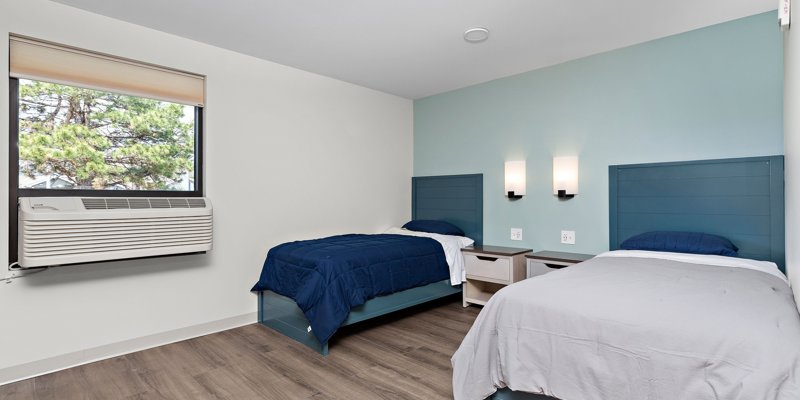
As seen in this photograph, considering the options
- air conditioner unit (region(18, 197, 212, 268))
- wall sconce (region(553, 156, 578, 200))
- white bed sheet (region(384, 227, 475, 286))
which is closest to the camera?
air conditioner unit (region(18, 197, 212, 268))

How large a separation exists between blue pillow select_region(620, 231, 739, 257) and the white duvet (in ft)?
1.68

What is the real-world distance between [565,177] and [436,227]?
1.40 m

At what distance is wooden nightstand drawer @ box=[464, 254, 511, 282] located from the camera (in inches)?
141

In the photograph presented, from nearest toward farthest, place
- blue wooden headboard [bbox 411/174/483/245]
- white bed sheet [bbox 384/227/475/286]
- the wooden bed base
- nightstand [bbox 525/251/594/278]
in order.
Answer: the wooden bed base, nightstand [bbox 525/251/594/278], white bed sheet [bbox 384/227/475/286], blue wooden headboard [bbox 411/174/483/245]

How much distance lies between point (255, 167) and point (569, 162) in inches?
107

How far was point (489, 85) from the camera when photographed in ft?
13.9

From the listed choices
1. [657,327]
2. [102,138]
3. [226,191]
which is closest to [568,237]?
[657,327]

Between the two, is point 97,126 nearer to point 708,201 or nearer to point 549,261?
point 549,261

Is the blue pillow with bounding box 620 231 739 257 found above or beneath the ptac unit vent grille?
beneath

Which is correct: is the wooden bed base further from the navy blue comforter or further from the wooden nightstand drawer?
the wooden nightstand drawer

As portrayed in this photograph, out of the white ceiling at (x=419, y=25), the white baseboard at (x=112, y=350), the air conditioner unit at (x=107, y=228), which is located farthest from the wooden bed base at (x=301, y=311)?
the white ceiling at (x=419, y=25)

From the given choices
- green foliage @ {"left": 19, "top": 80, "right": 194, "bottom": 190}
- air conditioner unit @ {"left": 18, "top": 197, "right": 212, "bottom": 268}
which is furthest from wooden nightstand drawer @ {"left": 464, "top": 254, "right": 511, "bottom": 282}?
green foliage @ {"left": 19, "top": 80, "right": 194, "bottom": 190}

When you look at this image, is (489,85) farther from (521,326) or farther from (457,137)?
(521,326)

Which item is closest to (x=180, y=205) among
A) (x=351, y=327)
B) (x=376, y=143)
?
(x=351, y=327)
